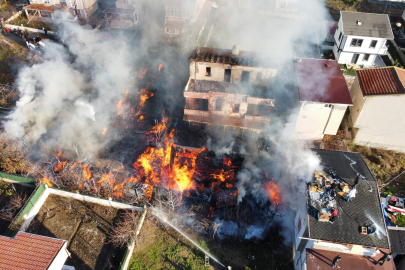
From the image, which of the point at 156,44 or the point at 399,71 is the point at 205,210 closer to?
the point at 399,71

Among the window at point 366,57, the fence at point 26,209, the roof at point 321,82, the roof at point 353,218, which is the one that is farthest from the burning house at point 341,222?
the window at point 366,57

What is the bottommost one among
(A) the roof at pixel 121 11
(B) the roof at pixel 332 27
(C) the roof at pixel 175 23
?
(B) the roof at pixel 332 27

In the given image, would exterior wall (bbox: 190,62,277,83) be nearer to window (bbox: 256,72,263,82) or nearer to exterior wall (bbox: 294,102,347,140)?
window (bbox: 256,72,263,82)

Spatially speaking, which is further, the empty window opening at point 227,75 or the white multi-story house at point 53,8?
the white multi-story house at point 53,8

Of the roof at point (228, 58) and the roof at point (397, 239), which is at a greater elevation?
the roof at point (228, 58)

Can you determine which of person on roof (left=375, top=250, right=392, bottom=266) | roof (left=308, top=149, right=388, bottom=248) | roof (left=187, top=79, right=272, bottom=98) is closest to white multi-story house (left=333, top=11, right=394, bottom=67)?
roof (left=187, top=79, right=272, bottom=98)

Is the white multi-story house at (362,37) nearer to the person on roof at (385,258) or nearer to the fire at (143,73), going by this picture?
the fire at (143,73)
